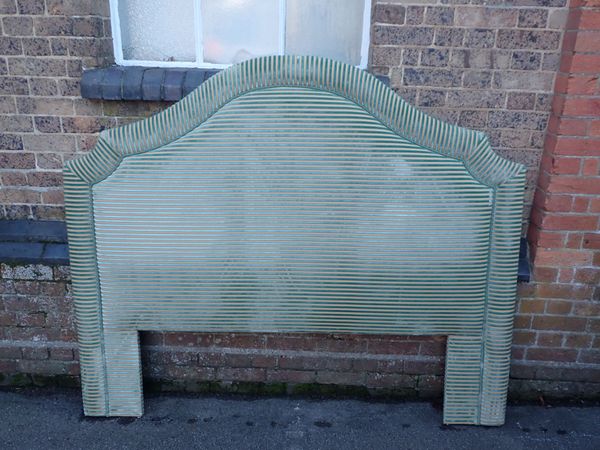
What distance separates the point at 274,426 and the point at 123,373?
32.0 inches

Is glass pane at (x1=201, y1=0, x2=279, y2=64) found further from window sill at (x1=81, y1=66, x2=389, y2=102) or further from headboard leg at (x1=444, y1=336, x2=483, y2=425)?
headboard leg at (x1=444, y1=336, x2=483, y2=425)

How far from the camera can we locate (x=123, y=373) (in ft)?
8.41

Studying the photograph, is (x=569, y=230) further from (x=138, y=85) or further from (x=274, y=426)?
(x=138, y=85)

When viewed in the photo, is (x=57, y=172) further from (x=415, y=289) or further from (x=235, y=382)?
(x=415, y=289)

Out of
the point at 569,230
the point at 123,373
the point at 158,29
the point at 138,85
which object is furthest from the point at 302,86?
the point at 123,373

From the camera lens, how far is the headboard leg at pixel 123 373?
2.51 meters

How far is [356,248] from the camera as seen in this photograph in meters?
2.35

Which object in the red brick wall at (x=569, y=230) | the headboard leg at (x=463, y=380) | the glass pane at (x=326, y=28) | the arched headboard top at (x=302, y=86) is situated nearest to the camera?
the arched headboard top at (x=302, y=86)

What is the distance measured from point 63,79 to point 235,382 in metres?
1.87

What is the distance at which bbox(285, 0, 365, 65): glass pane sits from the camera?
2668 mm

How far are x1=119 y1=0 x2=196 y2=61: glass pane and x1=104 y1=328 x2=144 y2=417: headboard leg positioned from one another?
1476 millimetres

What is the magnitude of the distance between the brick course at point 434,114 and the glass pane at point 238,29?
45 centimetres

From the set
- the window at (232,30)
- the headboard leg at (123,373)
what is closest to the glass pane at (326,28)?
the window at (232,30)

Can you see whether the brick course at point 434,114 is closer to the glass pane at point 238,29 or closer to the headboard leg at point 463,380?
the headboard leg at point 463,380
